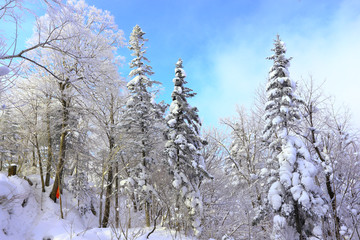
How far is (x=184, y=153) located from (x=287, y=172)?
19.1 feet

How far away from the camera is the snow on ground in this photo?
1107cm

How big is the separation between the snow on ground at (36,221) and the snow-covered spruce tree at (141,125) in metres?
2.83

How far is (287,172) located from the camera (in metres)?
11.1

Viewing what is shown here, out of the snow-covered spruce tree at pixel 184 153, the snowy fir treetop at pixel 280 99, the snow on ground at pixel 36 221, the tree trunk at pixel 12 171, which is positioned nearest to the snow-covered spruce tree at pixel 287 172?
the snowy fir treetop at pixel 280 99

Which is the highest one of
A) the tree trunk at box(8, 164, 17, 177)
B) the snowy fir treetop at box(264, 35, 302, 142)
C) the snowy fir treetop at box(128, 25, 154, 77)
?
the snowy fir treetop at box(128, 25, 154, 77)

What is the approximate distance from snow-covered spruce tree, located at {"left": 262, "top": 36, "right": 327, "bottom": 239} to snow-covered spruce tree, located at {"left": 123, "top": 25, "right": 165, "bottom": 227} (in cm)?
732

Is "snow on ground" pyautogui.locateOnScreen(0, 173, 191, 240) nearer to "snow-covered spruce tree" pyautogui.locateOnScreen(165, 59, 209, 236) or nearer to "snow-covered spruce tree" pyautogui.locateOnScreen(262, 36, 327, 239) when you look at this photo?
"snow-covered spruce tree" pyautogui.locateOnScreen(165, 59, 209, 236)

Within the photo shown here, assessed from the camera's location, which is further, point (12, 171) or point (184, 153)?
point (12, 171)

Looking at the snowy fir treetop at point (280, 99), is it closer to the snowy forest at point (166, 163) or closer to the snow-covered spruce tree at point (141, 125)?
A: the snowy forest at point (166, 163)

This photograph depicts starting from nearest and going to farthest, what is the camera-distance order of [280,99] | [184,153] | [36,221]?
1. [280,99]
2. [36,221]
3. [184,153]

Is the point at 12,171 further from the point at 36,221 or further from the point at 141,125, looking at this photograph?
the point at 141,125

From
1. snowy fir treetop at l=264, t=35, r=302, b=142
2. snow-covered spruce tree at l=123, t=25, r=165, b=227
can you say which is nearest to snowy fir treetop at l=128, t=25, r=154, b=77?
snow-covered spruce tree at l=123, t=25, r=165, b=227

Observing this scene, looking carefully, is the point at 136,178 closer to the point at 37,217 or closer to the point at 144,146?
the point at 144,146

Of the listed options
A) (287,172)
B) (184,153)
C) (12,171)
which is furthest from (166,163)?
(12,171)
